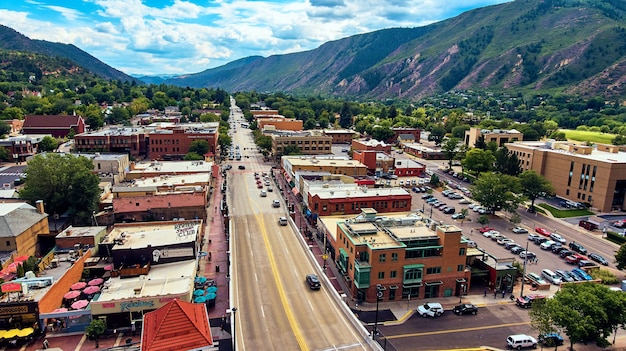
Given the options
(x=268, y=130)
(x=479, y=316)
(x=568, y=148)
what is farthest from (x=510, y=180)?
(x=268, y=130)

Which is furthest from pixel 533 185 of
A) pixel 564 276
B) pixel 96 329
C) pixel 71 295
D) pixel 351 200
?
pixel 71 295

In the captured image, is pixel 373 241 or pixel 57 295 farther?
pixel 373 241

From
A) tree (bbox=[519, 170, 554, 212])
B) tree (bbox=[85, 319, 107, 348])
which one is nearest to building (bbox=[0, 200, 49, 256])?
tree (bbox=[85, 319, 107, 348])

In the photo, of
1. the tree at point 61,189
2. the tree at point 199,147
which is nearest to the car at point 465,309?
the tree at point 61,189

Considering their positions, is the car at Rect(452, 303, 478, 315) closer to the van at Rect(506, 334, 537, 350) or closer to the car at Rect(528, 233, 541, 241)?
the van at Rect(506, 334, 537, 350)

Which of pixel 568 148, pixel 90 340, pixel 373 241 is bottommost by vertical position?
pixel 90 340

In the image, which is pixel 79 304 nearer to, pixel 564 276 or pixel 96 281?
pixel 96 281

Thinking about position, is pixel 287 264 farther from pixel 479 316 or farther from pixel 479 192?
pixel 479 192
